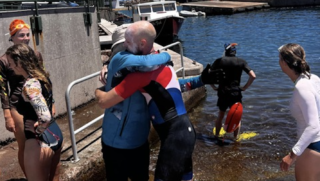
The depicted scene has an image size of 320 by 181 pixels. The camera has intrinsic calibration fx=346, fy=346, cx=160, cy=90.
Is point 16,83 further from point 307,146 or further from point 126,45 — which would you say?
point 307,146

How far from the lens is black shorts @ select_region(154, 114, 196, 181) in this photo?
2.62m

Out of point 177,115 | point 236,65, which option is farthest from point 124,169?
point 236,65

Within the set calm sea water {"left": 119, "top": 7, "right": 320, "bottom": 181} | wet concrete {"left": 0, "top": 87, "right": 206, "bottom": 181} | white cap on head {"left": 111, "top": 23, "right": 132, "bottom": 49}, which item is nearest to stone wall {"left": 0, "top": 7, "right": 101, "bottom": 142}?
wet concrete {"left": 0, "top": 87, "right": 206, "bottom": 181}

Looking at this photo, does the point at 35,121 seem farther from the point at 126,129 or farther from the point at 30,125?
the point at 126,129

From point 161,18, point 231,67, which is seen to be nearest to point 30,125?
point 231,67

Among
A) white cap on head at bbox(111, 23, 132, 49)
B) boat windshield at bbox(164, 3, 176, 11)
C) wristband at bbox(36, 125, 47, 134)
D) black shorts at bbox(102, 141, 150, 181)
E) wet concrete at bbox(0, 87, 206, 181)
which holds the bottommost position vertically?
wet concrete at bbox(0, 87, 206, 181)

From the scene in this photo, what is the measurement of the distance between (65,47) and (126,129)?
14.0 feet

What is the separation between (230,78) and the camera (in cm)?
586

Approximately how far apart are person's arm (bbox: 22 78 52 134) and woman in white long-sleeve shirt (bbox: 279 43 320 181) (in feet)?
6.88

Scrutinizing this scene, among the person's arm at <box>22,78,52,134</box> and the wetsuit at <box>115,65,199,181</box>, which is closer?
the wetsuit at <box>115,65,199,181</box>

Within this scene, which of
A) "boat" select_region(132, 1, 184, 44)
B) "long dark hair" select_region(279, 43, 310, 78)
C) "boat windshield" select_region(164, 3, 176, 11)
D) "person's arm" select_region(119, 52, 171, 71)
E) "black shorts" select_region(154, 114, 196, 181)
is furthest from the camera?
"boat windshield" select_region(164, 3, 176, 11)

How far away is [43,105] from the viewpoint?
2928mm

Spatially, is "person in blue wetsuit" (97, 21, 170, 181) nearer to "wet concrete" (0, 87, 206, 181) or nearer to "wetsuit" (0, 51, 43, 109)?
"wetsuit" (0, 51, 43, 109)

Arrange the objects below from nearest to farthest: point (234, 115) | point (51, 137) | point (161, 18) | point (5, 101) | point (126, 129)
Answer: point (126, 129) < point (51, 137) < point (5, 101) < point (234, 115) < point (161, 18)
